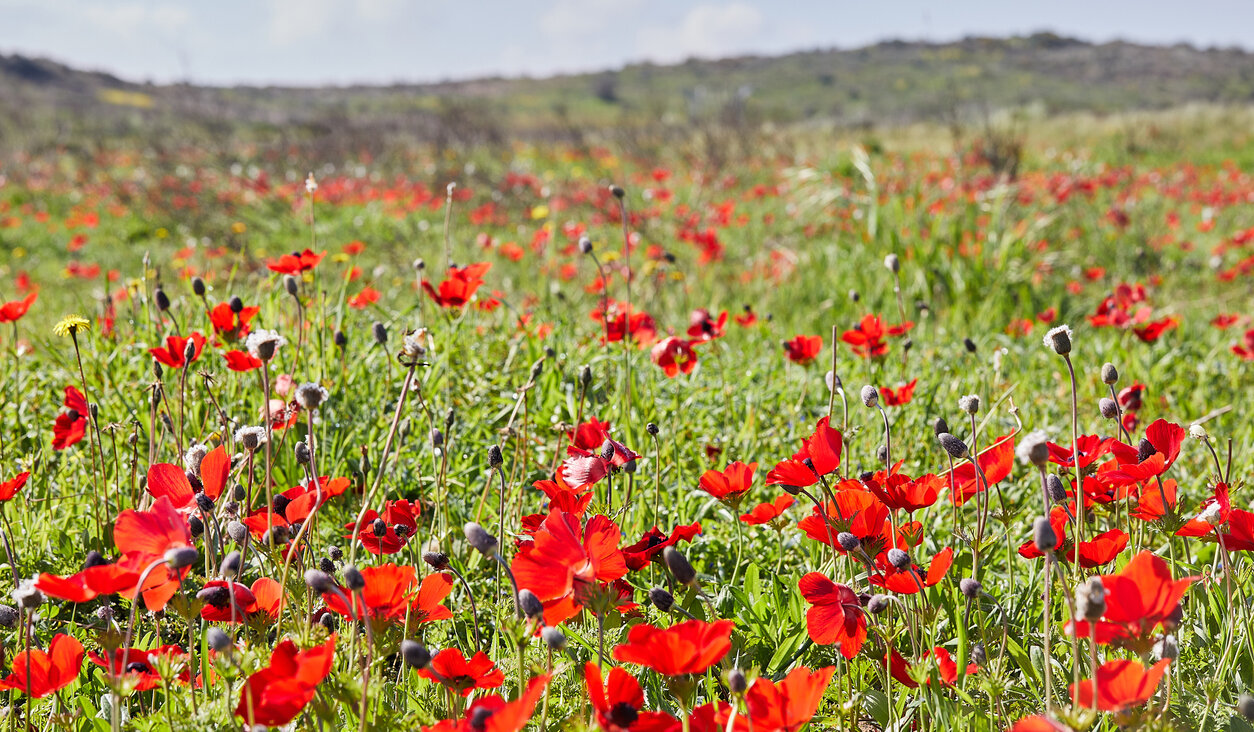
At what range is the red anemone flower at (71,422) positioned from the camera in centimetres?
172

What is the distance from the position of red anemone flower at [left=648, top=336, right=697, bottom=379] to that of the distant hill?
30.7m

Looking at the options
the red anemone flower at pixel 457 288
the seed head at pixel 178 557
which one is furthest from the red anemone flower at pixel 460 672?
the red anemone flower at pixel 457 288

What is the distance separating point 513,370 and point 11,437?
1327 millimetres

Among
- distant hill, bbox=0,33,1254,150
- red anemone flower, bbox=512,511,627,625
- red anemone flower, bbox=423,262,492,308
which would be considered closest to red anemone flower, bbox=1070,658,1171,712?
red anemone flower, bbox=512,511,627,625

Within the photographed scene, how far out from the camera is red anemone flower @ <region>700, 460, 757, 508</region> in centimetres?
128

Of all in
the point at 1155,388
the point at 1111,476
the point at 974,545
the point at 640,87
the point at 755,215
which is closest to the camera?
the point at 1111,476

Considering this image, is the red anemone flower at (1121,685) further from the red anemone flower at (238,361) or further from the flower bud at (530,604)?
the red anemone flower at (238,361)

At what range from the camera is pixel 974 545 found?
1287 millimetres

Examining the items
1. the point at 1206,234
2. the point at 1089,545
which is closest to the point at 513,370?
the point at 1089,545

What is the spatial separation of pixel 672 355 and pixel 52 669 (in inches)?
51.5

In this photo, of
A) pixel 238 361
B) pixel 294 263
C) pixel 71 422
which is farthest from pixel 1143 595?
pixel 71 422

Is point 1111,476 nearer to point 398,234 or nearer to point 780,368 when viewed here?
point 780,368

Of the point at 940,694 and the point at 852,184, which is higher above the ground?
the point at 852,184

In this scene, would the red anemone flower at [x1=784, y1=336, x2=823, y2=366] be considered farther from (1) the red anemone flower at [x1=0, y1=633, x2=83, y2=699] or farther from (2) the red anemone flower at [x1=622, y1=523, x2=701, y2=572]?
(1) the red anemone flower at [x1=0, y1=633, x2=83, y2=699]
